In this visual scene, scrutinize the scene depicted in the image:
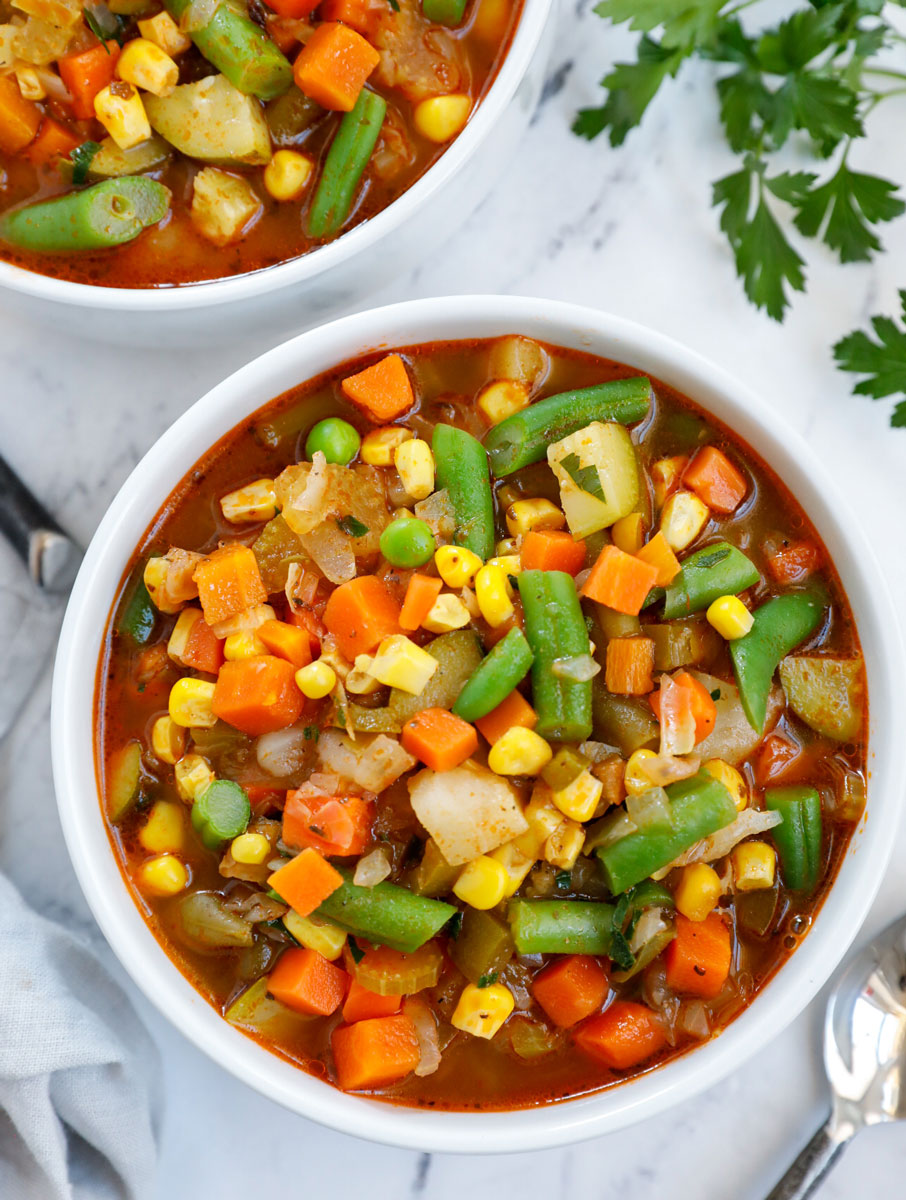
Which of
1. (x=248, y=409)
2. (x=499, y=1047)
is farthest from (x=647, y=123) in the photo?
(x=499, y=1047)

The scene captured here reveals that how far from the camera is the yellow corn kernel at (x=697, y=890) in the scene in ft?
7.89

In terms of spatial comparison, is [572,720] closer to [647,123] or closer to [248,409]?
[248,409]

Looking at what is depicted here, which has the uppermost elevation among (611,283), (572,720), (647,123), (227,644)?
(647,123)

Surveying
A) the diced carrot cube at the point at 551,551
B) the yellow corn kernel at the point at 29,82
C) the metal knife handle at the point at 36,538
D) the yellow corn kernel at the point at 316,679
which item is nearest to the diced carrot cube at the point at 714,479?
the diced carrot cube at the point at 551,551

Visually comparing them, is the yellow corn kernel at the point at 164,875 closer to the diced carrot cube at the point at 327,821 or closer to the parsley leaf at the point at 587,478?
the diced carrot cube at the point at 327,821

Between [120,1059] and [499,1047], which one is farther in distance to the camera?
[120,1059]

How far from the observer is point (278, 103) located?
8.98 feet

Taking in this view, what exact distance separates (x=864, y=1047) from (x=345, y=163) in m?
2.55

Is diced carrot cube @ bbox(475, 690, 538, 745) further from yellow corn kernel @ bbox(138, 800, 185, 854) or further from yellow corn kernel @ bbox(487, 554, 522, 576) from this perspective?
yellow corn kernel @ bbox(138, 800, 185, 854)

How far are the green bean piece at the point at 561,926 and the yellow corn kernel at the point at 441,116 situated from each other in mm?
1779

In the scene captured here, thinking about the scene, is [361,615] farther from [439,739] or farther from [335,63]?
[335,63]

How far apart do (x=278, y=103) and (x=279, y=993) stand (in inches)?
80.3

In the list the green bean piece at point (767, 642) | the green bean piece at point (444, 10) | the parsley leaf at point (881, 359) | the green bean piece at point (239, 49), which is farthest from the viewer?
the parsley leaf at point (881, 359)

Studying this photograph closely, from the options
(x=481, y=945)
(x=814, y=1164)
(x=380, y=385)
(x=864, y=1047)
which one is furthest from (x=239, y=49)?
(x=814, y=1164)
